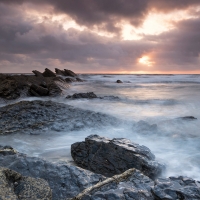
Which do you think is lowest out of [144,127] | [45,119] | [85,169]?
[144,127]

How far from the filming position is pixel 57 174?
9.33ft

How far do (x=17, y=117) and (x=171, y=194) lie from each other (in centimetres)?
610

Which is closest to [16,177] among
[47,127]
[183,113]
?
[47,127]

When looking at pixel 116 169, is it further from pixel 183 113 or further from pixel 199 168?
pixel 183 113

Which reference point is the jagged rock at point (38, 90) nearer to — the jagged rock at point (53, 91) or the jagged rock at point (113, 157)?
the jagged rock at point (53, 91)

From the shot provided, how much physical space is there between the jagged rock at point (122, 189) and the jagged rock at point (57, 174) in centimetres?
27

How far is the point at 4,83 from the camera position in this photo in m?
14.2

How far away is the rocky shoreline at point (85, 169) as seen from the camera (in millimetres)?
2311

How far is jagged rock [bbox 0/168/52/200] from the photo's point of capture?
205 cm

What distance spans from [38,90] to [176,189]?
12070 mm

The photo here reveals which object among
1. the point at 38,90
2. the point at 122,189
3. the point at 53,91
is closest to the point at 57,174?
the point at 122,189

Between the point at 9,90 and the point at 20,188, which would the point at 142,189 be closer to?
the point at 20,188

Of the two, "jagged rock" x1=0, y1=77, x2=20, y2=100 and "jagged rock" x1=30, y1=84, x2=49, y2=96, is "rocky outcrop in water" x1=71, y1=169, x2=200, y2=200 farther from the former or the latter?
"jagged rock" x1=30, y1=84, x2=49, y2=96

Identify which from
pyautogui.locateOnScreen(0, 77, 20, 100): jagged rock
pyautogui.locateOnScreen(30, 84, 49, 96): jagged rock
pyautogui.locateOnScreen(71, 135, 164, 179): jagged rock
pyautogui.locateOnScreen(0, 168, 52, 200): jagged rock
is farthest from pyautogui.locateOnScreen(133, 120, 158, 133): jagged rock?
pyautogui.locateOnScreen(0, 77, 20, 100): jagged rock
